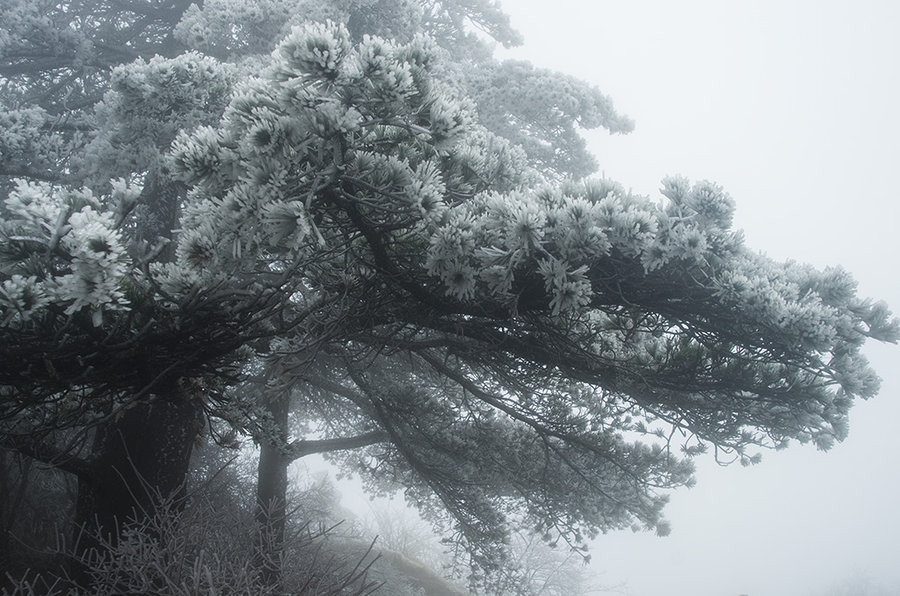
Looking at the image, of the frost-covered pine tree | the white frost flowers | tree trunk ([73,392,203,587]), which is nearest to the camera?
the white frost flowers

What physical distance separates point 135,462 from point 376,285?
120 inches

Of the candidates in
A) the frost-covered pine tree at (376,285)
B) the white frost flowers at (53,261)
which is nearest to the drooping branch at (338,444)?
the frost-covered pine tree at (376,285)

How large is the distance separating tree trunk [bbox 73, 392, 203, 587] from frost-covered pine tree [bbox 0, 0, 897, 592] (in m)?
0.02

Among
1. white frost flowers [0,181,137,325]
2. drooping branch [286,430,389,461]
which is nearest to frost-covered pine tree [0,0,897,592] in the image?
white frost flowers [0,181,137,325]

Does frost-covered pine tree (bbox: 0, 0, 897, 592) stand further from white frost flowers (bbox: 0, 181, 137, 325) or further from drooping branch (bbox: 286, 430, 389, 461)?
drooping branch (bbox: 286, 430, 389, 461)

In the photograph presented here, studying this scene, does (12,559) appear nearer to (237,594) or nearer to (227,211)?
(237,594)

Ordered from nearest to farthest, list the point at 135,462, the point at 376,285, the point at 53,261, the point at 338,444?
the point at 53,261 < the point at 376,285 < the point at 135,462 < the point at 338,444

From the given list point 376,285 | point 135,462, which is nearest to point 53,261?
point 376,285

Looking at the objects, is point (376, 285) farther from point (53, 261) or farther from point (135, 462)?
point (135, 462)

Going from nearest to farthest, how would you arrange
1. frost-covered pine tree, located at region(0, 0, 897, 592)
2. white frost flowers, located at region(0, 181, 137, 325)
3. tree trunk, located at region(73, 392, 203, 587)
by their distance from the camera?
white frost flowers, located at region(0, 181, 137, 325), frost-covered pine tree, located at region(0, 0, 897, 592), tree trunk, located at region(73, 392, 203, 587)

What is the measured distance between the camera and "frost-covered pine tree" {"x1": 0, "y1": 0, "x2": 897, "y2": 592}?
3045mm

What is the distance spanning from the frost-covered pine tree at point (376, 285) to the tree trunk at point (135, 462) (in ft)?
0.07

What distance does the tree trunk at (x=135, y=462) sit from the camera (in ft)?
17.5

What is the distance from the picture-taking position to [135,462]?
5.46 meters
